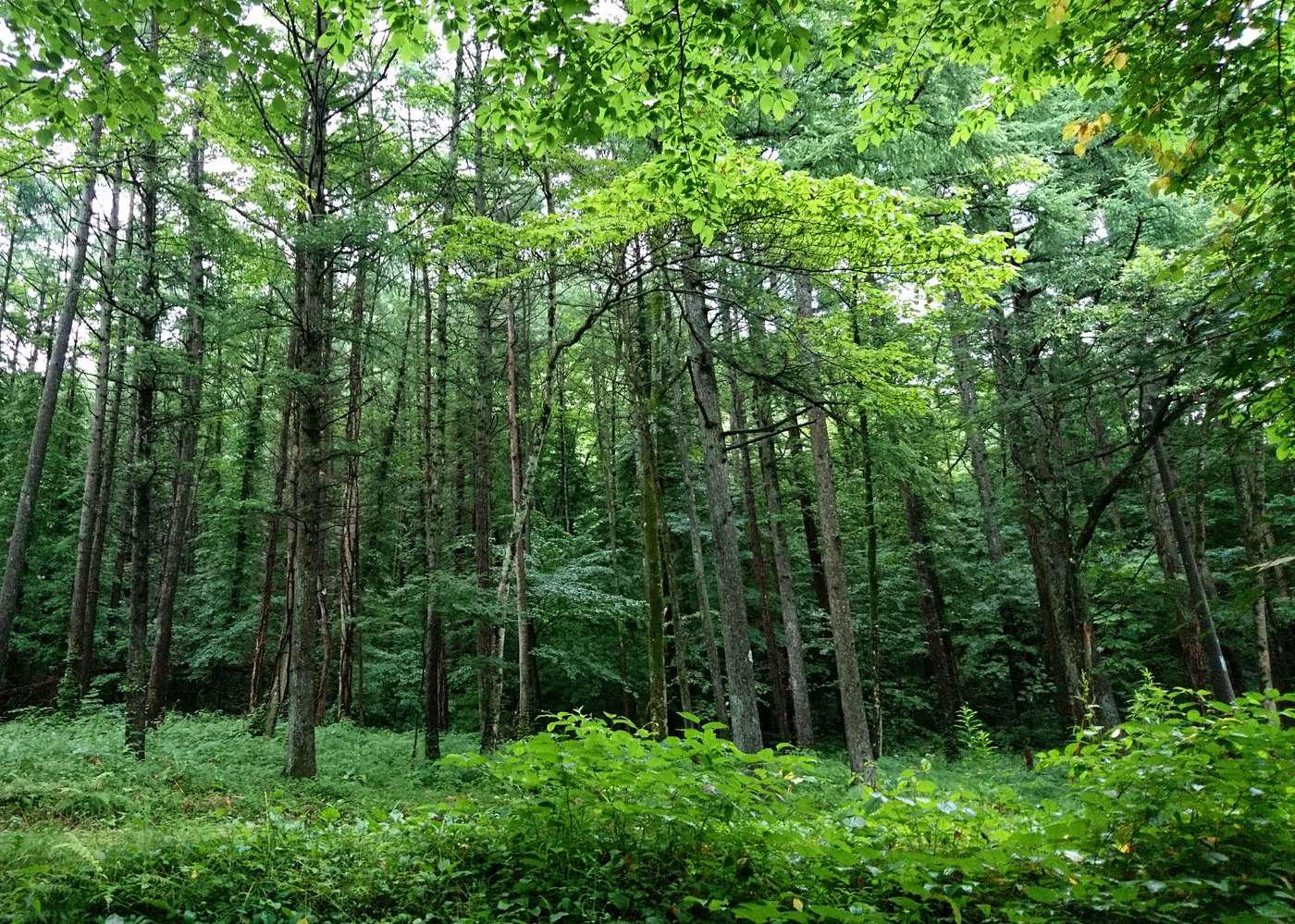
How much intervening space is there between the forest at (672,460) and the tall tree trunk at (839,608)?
0.29 feet

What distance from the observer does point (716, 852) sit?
3.61m

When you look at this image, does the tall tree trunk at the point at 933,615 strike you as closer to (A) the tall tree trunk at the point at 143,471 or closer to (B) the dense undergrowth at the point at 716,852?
(B) the dense undergrowth at the point at 716,852

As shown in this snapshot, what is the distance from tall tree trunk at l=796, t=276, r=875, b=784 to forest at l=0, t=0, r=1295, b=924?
0.09 m

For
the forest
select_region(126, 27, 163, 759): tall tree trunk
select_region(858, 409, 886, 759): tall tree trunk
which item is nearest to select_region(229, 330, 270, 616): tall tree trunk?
the forest

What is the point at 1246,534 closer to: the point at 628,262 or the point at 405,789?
the point at 628,262

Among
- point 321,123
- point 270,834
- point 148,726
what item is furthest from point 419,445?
point 270,834

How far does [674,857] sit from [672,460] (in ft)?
45.8

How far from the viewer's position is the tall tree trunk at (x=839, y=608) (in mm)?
10031

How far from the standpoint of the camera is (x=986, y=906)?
3133mm

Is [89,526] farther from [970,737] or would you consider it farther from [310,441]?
[970,737]

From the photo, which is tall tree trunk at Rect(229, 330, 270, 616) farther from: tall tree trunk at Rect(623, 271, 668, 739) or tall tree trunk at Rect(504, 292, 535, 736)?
tall tree trunk at Rect(623, 271, 668, 739)

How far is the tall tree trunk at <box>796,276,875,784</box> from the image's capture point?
10031 mm

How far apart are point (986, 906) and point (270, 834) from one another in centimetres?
378

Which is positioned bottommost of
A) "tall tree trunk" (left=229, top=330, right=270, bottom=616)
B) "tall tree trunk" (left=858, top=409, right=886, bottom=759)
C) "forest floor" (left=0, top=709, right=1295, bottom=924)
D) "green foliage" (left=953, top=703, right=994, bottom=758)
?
"green foliage" (left=953, top=703, right=994, bottom=758)
